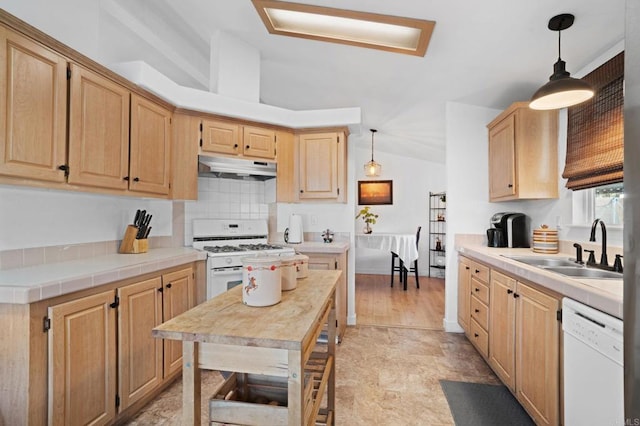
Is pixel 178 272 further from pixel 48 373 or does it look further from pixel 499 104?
pixel 499 104

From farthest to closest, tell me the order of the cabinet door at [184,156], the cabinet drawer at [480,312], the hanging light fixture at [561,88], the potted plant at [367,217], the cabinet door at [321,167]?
the potted plant at [367,217]
the cabinet door at [321,167]
the cabinet door at [184,156]
the cabinet drawer at [480,312]
the hanging light fixture at [561,88]

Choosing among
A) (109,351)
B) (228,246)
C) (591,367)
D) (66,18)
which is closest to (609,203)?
(591,367)

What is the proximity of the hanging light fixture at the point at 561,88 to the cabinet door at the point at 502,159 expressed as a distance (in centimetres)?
86

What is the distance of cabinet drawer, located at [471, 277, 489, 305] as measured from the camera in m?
2.40

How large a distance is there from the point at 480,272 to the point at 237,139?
243cm

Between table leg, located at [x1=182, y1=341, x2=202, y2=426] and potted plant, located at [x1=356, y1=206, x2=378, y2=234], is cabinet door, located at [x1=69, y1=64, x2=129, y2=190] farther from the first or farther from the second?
potted plant, located at [x1=356, y1=206, x2=378, y2=234]

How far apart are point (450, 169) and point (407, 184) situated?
306 cm

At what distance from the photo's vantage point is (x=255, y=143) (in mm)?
2893

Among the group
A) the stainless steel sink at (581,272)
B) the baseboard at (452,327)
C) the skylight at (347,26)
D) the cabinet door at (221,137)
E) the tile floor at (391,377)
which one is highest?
the skylight at (347,26)

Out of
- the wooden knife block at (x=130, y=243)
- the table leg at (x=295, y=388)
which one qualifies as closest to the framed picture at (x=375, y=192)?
the wooden knife block at (x=130, y=243)

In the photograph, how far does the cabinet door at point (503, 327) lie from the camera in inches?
76.4

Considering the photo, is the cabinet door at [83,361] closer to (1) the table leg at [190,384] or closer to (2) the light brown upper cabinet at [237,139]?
(1) the table leg at [190,384]

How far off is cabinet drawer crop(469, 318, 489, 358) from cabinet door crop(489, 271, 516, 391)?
0.09m

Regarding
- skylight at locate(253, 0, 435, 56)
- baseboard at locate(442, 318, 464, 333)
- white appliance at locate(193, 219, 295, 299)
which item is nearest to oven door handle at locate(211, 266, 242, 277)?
white appliance at locate(193, 219, 295, 299)
